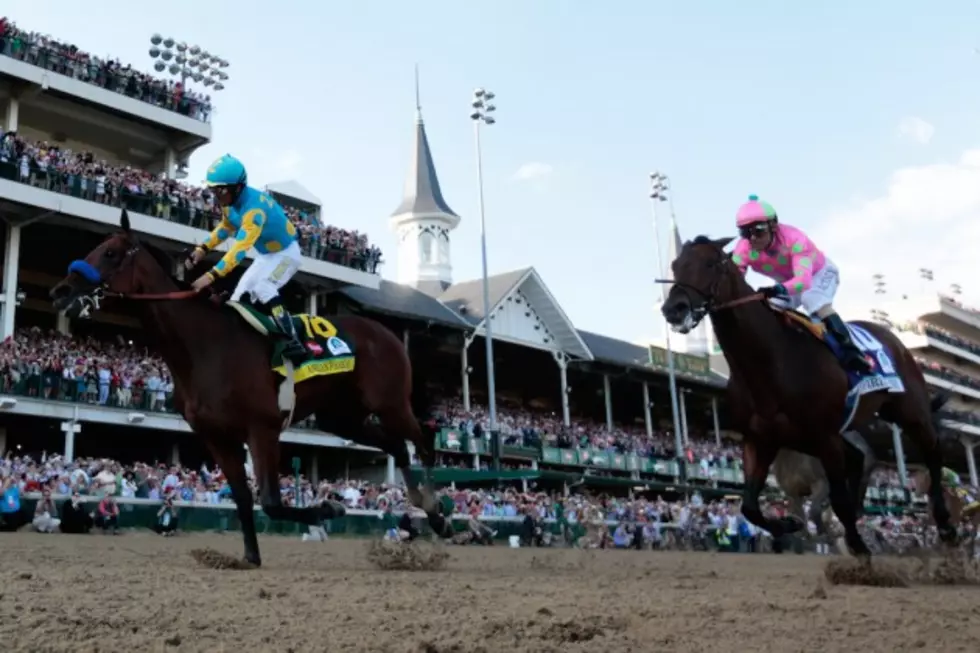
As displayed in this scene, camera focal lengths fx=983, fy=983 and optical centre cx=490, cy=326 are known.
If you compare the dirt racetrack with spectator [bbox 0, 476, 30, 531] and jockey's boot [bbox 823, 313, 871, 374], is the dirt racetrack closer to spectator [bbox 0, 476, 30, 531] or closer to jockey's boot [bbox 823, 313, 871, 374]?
A: jockey's boot [bbox 823, 313, 871, 374]

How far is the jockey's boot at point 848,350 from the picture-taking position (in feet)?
27.3

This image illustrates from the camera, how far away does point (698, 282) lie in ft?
25.8

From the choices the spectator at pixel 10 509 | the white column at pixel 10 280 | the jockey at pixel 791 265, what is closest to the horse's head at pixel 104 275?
the jockey at pixel 791 265

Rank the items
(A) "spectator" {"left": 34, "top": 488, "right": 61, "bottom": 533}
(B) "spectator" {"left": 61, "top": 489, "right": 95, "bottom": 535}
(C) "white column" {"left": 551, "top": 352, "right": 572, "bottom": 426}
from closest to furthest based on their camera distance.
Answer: (A) "spectator" {"left": 34, "top": 488, "right": 61, "bottom": 533}, (B) "spectator" {"left": 61, "top": 489, "right": 95, "bottom": 535}, (C) "white column" {"left": 551, "top": 352, "right": 572, "bottom": 426}

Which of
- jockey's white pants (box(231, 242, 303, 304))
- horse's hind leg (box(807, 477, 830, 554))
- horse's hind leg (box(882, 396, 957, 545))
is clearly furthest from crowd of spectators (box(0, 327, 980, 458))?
jockey's white pants (box(231, 242, 303, 304))

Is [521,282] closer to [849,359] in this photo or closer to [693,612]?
[849,359]

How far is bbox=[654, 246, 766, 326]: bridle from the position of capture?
25.5 ft

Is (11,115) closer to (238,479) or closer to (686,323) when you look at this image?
(238,479)

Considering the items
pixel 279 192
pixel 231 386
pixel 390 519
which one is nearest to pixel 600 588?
pixel 231 386

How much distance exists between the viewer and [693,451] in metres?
45.3

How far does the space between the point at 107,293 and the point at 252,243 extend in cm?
119

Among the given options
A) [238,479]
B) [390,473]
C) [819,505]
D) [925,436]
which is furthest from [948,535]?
[390,473]

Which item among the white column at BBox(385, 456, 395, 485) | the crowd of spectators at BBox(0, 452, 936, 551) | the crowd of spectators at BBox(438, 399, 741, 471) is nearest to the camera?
the crowd of spectators at BBox(0, 452, 936, 551)

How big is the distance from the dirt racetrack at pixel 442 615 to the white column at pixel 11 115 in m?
24.8
